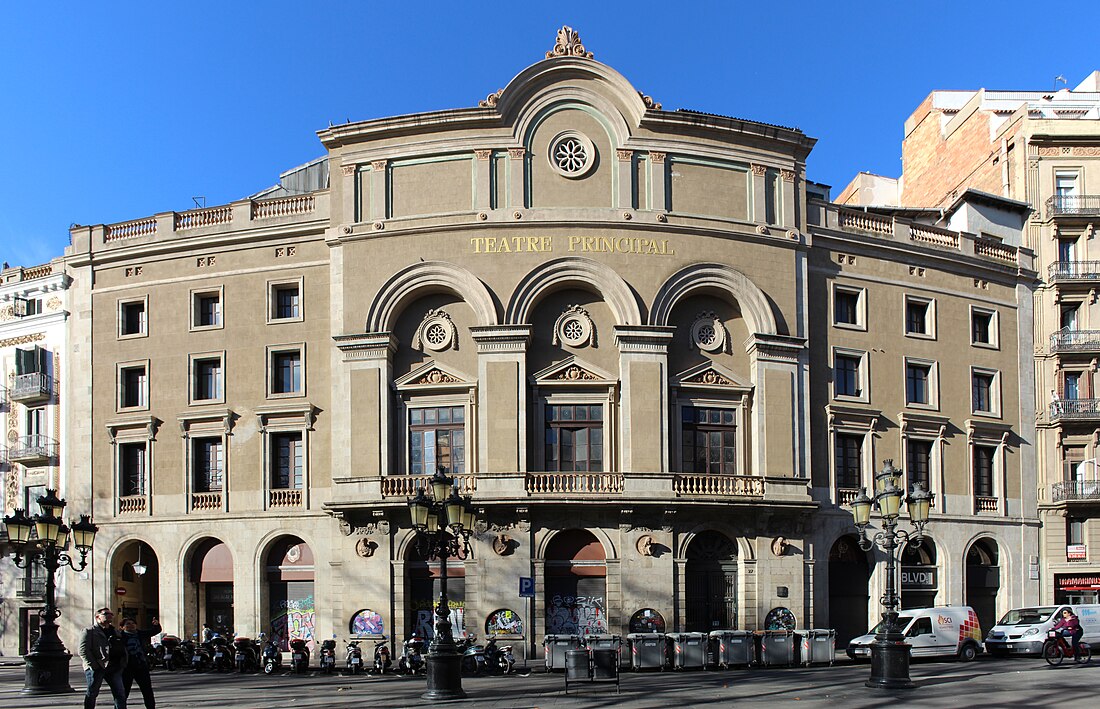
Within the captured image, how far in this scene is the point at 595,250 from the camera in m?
39.3

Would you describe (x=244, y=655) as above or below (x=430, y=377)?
below

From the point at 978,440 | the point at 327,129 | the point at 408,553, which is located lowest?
the point at 408,553

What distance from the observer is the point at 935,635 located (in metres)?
36.5


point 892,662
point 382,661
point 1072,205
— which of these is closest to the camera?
point 892,662

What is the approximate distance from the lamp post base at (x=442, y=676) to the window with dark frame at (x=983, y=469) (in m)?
25.6

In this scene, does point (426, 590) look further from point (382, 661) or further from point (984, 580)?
point (984, 580)

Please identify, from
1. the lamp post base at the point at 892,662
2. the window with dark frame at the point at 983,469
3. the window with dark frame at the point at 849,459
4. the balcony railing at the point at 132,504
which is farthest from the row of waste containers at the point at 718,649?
the balcony railing at the point at 132,504

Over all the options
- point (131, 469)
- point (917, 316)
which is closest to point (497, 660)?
point (131, 469)

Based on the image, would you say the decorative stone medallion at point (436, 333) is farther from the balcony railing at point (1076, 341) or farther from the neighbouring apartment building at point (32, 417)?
the balcony railing at point (1076, 341)

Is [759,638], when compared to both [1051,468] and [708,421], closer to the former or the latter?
[708,421]

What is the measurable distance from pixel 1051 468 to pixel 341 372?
2571cm

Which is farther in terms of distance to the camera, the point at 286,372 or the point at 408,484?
the point at 286,372

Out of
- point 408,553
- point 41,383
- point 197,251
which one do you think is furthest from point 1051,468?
point 41,383

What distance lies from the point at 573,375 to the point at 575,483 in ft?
11.4
